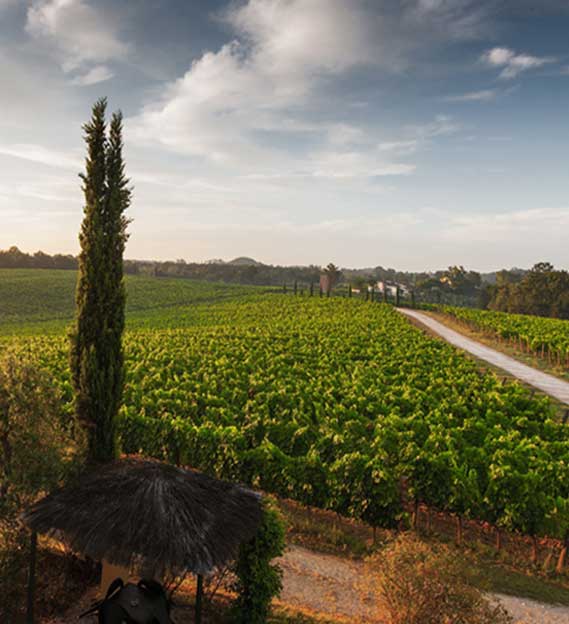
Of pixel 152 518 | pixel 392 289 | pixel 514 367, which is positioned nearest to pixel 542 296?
pixel 392 289

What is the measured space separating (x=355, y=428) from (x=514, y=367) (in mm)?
27694

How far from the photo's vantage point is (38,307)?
78812 millimetres

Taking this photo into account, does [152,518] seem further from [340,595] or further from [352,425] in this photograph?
[352,425]

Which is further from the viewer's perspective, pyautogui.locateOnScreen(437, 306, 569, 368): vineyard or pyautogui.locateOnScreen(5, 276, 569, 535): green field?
pyautogui.locateOnScreen(437, 306, 569, 368): vineyard

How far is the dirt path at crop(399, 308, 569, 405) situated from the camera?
108 ft

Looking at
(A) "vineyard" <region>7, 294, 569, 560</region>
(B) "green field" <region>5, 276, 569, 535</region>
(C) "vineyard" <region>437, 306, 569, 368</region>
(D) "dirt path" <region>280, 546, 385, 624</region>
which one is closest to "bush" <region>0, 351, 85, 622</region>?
(B) "green field" <region>5, 276, 569, 535</region>

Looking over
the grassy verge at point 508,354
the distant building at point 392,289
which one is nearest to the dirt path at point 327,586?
the grassy verge at point 508,354

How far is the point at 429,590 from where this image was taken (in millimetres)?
8000

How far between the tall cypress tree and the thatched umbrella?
8.55 feet

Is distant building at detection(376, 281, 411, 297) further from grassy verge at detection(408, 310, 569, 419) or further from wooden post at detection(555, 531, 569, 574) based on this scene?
wooden post at detection(555, 531, 569, 574)

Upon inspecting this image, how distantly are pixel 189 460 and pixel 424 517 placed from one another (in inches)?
310

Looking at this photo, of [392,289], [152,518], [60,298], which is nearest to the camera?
[152,518]

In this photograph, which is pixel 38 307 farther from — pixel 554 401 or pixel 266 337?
pixel 554 401

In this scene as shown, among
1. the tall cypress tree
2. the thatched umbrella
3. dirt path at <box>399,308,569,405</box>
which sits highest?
the tall cypress tree
